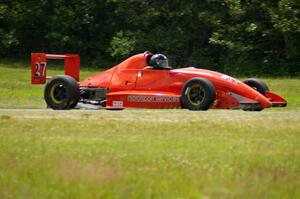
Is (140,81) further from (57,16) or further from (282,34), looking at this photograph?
(57,16)

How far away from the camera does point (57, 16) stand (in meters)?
43.7

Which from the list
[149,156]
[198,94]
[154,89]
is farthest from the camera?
[154,89]

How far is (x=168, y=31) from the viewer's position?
4156 centimetres

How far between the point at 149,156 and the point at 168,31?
3222cm

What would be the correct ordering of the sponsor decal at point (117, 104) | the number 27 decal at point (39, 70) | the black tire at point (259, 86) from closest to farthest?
the sponsor decal at point (117, 104)
the black tire at point (259, 86)
the number 27 decal at point (39, 70)

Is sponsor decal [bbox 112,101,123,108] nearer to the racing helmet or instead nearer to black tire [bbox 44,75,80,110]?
black tire [bbox 44,75,80,110]

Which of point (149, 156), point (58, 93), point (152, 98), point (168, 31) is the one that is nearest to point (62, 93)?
point (58, 93)

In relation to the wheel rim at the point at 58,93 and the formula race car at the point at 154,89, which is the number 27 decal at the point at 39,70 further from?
the wheel rim at the point at 58,93

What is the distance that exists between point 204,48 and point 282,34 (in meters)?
5.43

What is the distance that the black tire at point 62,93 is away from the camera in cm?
1866

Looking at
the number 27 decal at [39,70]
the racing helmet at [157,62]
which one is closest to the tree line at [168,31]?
the racing helmet at [157,62]

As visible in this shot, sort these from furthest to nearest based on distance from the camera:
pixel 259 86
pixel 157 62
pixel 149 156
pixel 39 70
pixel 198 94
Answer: pixel 39 70
pixel 259 86
pixel 157 62
pixel 198 94
pixel 149 156

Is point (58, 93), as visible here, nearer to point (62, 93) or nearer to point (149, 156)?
point (62, 93)

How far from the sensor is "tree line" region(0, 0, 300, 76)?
126 ft
